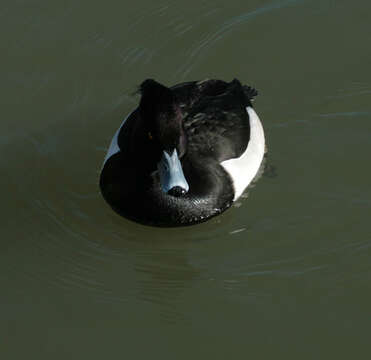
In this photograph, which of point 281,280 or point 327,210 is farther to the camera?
point 327,210

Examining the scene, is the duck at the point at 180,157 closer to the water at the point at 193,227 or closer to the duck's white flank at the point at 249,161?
the duck's white flank at the point at 249,161

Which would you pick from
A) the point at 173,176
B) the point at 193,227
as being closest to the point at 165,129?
the point at 173,176

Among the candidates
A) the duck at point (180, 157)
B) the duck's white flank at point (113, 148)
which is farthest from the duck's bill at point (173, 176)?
the duck's white flank at point (113, 148)

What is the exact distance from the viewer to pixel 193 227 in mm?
6602

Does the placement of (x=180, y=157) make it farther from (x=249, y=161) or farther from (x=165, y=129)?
(x=249, y=161)

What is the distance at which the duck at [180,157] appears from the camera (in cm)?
586

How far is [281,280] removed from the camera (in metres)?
6.09

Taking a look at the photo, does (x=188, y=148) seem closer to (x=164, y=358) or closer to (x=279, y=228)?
(x=279, y=228)

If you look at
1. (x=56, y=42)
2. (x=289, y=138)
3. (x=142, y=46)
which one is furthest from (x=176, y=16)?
(x=289, y=138)

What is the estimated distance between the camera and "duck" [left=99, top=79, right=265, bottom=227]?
586cm

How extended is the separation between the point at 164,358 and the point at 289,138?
256cm

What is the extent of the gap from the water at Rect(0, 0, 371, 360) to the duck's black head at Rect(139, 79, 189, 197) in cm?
82

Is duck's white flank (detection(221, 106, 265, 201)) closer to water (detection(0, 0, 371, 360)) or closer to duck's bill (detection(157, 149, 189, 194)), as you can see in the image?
water (detection(0, 0, 371, 360))

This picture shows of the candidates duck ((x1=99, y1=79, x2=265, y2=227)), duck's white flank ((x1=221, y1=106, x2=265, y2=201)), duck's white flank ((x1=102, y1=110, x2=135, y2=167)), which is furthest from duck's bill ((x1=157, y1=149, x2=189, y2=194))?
duck's white flank ((x1=102, y1=110, x2=135, y2=167))
